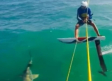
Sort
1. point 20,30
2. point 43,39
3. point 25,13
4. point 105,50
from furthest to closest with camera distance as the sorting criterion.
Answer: point 25,13 < point 20,30 < point 43,39 < point 105,50

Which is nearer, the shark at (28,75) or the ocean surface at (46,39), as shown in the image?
the shark at (28,75)

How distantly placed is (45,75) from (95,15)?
812cm

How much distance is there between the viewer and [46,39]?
43.1 ft

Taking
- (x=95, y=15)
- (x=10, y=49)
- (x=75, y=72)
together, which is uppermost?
(x=95, y=15)

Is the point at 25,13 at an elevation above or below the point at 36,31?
above

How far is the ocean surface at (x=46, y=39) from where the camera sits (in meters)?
10.0

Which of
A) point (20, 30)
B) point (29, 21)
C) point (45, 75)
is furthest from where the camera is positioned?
point (29, 21)

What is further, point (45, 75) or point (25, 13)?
point (25, 13)

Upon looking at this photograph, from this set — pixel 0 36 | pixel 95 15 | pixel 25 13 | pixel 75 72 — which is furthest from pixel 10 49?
pixel 95 15

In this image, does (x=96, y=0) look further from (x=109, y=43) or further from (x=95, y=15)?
(x=109, y=43)

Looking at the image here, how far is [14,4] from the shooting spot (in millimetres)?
19078

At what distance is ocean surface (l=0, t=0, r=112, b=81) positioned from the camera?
10023mm

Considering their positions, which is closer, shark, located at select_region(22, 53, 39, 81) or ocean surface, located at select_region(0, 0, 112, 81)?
shark, located at select_region(22, 53, 39, 81)

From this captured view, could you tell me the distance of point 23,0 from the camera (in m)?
20.3
